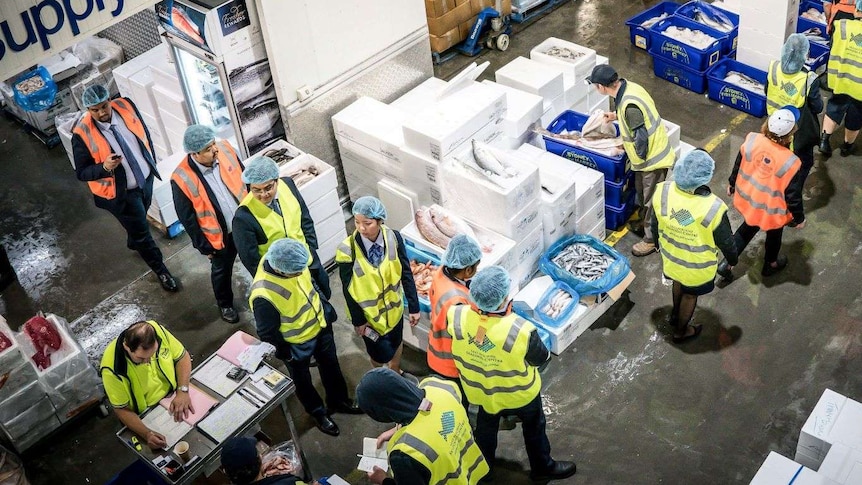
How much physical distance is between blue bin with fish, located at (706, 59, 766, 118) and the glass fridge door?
18.5 ft

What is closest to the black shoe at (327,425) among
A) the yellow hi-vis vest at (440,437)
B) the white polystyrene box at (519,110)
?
the yellow hi-vis vest at (440,437)

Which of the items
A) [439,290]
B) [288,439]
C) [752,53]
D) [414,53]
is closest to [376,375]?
[439,290]

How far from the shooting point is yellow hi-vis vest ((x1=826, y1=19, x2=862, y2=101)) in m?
8.90

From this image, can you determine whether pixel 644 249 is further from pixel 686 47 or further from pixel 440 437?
pixel 440 437

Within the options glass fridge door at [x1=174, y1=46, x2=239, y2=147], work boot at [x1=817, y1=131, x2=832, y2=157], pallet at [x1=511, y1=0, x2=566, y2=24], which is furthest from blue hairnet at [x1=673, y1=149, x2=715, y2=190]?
pallet at [x1=511, y1=0, x2=566, y2=24]

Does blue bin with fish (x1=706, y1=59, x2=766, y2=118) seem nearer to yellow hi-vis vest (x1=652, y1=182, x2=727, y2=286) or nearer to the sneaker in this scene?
the sneaker

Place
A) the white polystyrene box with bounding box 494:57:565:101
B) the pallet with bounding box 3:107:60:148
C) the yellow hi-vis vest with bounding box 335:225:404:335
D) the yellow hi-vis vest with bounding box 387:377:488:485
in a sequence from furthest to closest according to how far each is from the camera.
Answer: the pallet with bounding box 3:107:60:148, the white polystyrene box with bounding box 494:57:565:101, the yellow hi-vis vest with bounding box 335:225:404:335, the yellow hi-vis vest with bounding box 387:377:488:485

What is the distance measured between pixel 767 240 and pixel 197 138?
5180mm

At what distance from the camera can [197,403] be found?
20.9ft

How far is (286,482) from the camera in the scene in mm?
5250

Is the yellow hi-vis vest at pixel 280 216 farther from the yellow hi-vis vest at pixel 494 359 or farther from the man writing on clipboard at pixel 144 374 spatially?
the yellow hi-vis vest at pixel 494 359

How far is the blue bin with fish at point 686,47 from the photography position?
1062 centimetres

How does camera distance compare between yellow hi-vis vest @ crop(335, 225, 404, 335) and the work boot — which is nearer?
yellow hi-vis vest @ crop(335, 225, 404, 335)

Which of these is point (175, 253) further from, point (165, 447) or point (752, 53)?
point (752, 53)
